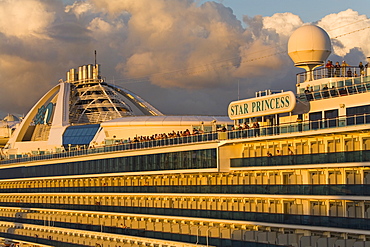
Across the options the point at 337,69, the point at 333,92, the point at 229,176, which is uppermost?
the point at 337,69

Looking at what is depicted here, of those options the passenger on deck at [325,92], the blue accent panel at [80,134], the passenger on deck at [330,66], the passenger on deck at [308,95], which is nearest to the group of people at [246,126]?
the passenger on deck at [308,95]

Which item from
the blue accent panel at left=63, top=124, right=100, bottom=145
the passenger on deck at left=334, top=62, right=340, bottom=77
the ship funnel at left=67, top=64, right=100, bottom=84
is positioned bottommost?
the blue accent panel at left=63, top=124, right=100, bottom=145

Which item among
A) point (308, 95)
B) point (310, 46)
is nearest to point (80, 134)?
point (310, 46)

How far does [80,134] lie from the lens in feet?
321

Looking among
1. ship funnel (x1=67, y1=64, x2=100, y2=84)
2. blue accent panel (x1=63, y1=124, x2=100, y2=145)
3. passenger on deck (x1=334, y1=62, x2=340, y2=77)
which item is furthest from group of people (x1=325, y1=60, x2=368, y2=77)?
ship funnel (x1=67, y1=64, x2=100, y2=84)

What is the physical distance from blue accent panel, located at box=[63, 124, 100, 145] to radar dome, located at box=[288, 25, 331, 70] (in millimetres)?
40579

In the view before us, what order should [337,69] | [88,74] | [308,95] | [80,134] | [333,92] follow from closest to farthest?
[333,92]
[308,95]
[337,69]
[80,134]
[88,74]

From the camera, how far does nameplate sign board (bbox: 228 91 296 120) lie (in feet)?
173

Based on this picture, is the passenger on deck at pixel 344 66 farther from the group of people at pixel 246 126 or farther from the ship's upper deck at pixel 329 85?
the group of people at pixel 246 126

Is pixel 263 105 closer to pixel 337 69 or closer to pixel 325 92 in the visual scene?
pixel 325 92

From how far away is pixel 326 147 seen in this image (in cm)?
4953

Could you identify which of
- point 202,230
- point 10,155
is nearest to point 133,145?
point 202,230

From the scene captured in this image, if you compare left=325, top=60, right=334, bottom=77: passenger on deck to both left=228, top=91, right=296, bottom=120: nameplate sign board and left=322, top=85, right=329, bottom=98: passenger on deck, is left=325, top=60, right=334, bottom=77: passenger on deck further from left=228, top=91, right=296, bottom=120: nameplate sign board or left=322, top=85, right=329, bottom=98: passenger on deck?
left=228, top=91, right=296, bottom=120: nameplate sign board

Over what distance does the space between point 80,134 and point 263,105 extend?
→ 46.1 metres
